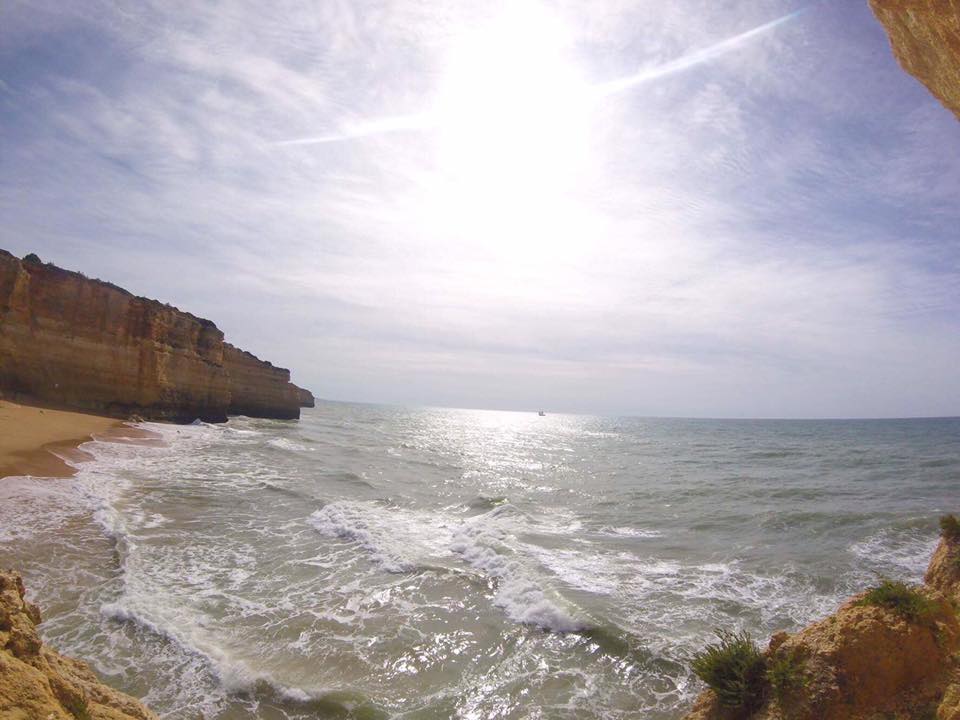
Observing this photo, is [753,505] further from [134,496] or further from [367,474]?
[134,496]

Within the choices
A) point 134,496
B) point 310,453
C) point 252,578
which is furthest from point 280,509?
point 310,453

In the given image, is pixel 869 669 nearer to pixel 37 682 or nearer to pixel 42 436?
pixel 37 682

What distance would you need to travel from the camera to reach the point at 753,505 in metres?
17.4

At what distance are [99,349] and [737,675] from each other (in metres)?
32.9

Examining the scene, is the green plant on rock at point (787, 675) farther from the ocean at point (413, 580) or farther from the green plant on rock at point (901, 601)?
the ocean at point (413, 580)

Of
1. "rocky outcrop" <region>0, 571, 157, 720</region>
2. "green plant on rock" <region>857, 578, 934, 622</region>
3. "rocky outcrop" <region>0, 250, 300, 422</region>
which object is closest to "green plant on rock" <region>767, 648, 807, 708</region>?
"green plant on rock" <region>857, 578, 934, 622</region>

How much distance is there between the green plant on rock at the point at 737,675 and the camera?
156 inches

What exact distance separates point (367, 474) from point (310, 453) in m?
6.41

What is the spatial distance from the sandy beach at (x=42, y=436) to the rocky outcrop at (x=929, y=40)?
1809cm

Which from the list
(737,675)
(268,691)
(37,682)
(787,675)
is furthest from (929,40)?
(268,691)

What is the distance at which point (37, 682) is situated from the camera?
2941mm

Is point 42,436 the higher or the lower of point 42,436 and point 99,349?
the lower

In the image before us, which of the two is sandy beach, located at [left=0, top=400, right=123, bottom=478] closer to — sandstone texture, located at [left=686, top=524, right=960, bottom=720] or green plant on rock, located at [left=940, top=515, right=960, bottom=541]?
sandstone texture, located at [left=686, top=524, right=960, bottom=720]

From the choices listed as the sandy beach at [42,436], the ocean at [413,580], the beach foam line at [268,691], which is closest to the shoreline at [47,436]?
the sandy beach at [42,436]
